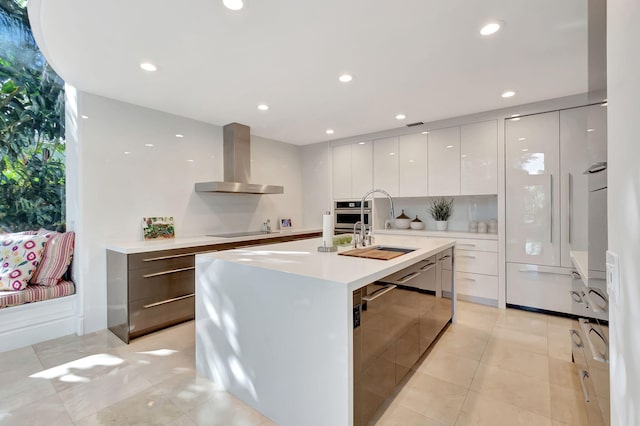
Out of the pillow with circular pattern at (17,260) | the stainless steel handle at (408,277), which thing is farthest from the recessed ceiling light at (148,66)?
the stainless steel handle at (408,277)

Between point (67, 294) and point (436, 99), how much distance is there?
4.28m

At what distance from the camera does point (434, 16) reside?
5.80ft

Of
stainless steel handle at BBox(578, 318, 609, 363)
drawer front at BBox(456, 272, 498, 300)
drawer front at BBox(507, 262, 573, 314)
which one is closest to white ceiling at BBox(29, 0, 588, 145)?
stainless steel handle at BBox(578, 318, 609, 363)

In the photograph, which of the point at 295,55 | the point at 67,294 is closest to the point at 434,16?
the point at 295,55

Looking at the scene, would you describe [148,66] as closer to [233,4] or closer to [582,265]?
[233,4]

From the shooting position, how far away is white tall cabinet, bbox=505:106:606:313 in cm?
307

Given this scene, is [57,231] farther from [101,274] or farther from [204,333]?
[204,333]

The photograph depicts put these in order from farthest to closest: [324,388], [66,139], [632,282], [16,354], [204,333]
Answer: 1. [66,139]
2. [16,354]
3. [204,333]
4. [324,388]
5. [632,282]

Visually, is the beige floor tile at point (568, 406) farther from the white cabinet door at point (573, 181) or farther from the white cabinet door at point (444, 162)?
the white cabinet door at point (444, 162)

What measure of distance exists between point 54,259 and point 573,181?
17.6 feet

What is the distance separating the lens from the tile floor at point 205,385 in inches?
65.7

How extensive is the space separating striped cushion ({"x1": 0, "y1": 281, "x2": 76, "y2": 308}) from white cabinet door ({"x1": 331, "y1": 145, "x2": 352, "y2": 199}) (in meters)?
3.70

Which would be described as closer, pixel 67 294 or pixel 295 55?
pixel 295 55

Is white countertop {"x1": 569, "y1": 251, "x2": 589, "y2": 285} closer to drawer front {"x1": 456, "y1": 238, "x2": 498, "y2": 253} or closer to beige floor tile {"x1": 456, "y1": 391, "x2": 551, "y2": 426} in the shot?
beige floor tile {"x1": 456, "y1": 391, "x2": 551, "y2": 426}
